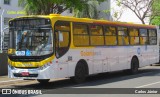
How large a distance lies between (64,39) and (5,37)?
3077mm

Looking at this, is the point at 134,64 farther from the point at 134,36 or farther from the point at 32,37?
the point at 32,37

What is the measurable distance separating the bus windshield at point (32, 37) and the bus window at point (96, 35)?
3.14m

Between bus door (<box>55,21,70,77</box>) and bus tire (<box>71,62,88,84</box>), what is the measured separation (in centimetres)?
90

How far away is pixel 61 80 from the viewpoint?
20.4 metres

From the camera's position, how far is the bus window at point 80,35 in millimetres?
18409

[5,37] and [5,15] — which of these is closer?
[5,37]

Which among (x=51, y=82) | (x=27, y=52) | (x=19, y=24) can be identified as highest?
(x=19, y=24)

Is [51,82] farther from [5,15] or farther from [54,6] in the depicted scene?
[5,15]

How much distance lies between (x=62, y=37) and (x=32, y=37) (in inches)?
48.8

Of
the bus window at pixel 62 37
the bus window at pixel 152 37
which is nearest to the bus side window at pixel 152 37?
the bus window at pixel 152 37

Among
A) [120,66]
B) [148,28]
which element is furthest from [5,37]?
[148,28]

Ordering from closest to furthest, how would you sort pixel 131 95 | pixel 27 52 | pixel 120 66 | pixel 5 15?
pixel 131 95 → pixel 27 52 → pixel 120 66 → pixel 5 15

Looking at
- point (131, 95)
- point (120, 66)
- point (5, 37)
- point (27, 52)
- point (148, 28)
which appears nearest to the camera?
point (131, 95)

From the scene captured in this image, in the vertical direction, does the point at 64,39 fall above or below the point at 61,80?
above
